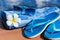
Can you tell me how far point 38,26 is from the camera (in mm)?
613

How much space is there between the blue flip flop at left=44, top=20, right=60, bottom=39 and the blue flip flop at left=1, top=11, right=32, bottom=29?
100 millimetres

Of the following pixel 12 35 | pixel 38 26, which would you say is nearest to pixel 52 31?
pixel 38 26

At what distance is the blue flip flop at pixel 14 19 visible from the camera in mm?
611

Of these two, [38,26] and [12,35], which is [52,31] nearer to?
[38,26]

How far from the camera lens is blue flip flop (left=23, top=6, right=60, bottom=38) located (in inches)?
23.1

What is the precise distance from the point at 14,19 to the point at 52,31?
17 cm

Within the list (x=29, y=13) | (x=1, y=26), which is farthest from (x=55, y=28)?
(x=1, y=26)

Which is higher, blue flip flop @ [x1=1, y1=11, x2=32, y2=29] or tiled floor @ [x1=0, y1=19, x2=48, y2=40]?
blue flip flop @ [x1=1, y1=11, x2=32, y2=29]

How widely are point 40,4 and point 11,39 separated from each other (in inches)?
9.3

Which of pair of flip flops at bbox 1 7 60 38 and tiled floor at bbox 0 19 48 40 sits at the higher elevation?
pair of flip flops at bbox 1 7 60 38

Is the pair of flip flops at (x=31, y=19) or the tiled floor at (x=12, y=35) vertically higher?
the pair of flip flops at (x=31, y=19)

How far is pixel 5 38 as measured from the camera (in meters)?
0.59

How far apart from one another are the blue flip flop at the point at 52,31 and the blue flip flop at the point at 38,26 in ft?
0.06

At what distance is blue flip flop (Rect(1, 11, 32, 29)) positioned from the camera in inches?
24.1
